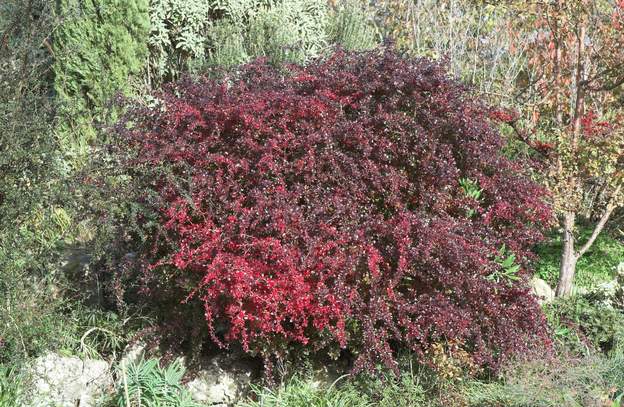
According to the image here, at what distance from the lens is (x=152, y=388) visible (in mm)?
4418

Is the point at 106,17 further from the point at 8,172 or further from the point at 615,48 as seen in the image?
the point at 615,48

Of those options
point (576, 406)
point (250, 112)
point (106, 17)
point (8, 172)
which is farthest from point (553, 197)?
point (106, 17)

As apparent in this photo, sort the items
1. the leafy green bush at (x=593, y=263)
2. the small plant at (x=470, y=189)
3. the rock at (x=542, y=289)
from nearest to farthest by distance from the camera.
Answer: the small plant at (x=470, y=189) < the rock at (x=542, y=289) < the leafy green bush at (x=593, y=263)

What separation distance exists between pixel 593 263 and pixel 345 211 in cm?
314

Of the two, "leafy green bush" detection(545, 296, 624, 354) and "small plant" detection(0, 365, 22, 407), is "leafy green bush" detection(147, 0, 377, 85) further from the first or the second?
"small plant" detection(0, 365, 22, 407)

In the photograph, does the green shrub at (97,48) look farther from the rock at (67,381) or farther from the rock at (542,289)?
the rock at (542,289)

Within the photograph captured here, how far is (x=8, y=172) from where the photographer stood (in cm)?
493

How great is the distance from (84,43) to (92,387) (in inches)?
166

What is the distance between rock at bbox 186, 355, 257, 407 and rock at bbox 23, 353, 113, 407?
0.59m

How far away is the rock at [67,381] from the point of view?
4.48m

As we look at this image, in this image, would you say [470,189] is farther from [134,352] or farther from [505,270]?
[134,352]

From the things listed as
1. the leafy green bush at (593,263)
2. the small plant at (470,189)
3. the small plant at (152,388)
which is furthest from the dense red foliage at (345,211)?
the leafy green bush at (593,263)

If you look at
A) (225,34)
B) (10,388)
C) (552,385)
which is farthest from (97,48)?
(552,385)

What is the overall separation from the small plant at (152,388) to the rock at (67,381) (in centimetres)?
23
